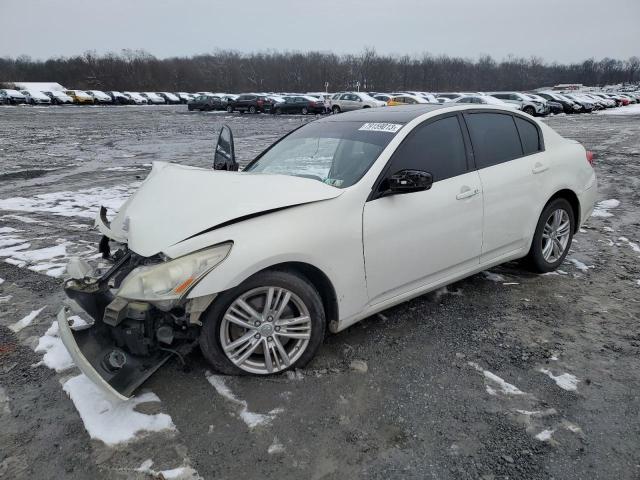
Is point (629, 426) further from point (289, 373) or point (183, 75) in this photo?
point (183, 75)

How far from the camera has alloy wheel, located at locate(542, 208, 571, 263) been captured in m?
4.45

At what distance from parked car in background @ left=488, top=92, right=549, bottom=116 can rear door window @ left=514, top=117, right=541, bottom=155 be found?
91.8ft

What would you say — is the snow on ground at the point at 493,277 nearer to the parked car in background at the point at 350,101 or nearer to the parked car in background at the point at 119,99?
the parked car in background at the point at 350,101

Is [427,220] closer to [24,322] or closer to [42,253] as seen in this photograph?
[24,322]

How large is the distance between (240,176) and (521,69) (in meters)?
140

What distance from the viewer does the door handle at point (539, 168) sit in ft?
13.7

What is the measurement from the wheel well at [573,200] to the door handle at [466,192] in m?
1.18

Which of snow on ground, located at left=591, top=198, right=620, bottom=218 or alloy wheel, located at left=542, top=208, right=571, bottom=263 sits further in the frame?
snow on ground, located at left=591, top=198, right=620, bottom=218

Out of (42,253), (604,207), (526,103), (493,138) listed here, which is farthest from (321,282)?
(526,103)

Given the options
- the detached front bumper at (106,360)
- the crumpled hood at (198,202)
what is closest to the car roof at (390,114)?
the crumpled hood at (198,202)

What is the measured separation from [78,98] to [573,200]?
201ft

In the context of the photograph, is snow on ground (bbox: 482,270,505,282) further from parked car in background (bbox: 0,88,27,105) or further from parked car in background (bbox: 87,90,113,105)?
parked car in background (bbox: 87,90,113,105)

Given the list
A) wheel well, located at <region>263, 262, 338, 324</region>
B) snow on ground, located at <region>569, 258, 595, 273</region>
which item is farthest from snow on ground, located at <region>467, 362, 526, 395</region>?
snow on ground, located at <region>569, 258, 595, 273</region>

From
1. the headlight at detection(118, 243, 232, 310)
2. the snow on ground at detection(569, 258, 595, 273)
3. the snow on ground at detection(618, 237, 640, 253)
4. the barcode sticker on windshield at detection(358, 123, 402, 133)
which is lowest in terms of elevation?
the snow on ground at detection(618, 237, 640, 253)
